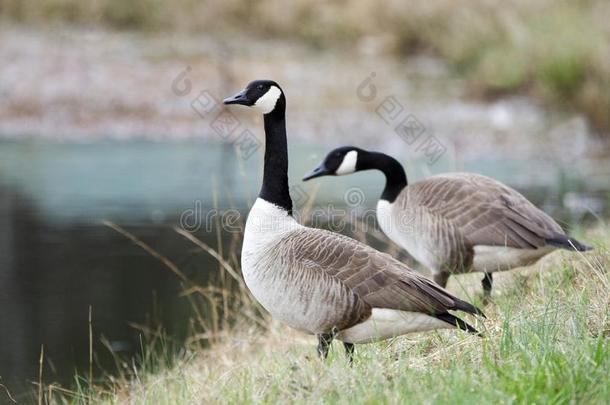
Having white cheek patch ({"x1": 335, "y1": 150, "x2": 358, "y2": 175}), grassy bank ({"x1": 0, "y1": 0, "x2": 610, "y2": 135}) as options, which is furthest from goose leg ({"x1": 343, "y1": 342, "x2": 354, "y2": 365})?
grassy bank ({"x1": 0, "y1": 0, "x2": 610, "y2": 135})

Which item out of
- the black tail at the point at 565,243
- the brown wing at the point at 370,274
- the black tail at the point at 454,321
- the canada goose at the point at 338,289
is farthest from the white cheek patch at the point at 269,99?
the black tail at the point at 565,243

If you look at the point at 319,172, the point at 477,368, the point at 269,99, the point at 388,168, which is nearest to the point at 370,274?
the point at 477,368

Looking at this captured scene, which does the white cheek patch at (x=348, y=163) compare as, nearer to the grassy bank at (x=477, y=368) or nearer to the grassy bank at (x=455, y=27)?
the grassy bank at (x=477, y=368)

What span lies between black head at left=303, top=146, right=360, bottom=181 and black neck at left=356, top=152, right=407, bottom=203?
0.39 ft

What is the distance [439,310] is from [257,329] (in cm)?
296

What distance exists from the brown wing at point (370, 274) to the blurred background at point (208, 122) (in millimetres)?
2758

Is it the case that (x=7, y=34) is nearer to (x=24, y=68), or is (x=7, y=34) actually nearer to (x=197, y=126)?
(x=24, y=68)

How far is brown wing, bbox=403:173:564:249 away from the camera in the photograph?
631 centimetres

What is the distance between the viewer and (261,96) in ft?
18.8

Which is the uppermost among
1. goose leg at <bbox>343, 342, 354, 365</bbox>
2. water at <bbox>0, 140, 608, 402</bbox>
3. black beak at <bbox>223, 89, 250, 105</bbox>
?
black beak at <bbox>223, 89, 250, 105</bbox>

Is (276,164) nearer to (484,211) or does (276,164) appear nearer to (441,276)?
(484,211)

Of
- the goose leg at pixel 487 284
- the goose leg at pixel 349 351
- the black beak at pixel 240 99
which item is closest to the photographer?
the goose leg at pixel 349 351

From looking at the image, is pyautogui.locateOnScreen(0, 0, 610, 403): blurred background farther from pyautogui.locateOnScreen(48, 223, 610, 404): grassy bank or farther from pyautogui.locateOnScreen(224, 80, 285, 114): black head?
pyautogui.locateOnScreen(48, 223, 610, 404): grassy bank

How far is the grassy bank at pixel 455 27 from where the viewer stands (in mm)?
17312
